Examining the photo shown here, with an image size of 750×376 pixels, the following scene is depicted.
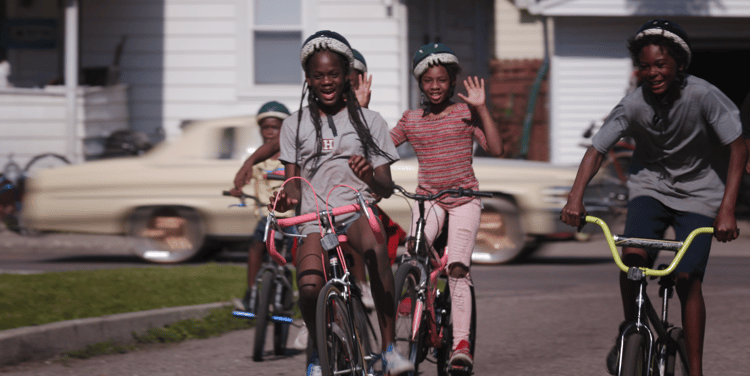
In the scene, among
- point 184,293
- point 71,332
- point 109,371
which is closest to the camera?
point 109,371

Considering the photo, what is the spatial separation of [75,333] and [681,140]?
4216 mm

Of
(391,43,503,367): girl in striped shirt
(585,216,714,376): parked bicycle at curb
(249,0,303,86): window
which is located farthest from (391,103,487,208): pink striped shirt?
(249,0,303,86): window

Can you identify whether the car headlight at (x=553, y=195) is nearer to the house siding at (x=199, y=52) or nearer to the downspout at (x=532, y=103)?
the house siding at (x=199, y=52)

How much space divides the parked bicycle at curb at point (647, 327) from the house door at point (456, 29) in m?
11.3

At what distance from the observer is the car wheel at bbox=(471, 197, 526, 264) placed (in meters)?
11.1

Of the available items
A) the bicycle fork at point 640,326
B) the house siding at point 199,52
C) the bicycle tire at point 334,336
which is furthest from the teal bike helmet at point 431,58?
the house siding at point 199,52

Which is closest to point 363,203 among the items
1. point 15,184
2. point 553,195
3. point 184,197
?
point 553,195

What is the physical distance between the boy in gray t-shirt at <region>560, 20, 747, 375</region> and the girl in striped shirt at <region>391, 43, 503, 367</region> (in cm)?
113

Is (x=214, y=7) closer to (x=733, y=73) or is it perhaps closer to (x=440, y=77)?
(x=440, y=77)

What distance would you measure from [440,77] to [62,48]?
12505 millimetres

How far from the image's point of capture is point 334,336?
14.5ft

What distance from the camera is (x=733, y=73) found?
22.2m

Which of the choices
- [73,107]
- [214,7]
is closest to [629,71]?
[214,7]

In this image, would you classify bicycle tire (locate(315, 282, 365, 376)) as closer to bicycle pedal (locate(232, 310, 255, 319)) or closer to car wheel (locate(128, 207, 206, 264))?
bicycle pedal (locate(232, 310, 255, 319))
